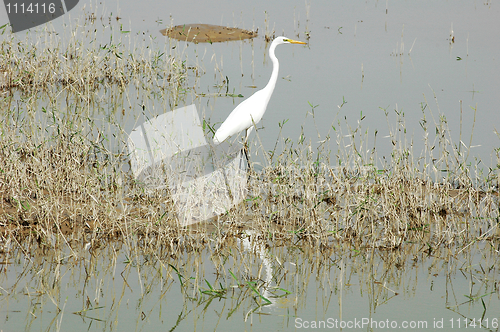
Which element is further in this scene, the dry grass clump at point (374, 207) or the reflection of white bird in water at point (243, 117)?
the reflection of white bird in water at point (243, 117)

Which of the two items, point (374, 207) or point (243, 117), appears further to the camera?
point (243, 117)

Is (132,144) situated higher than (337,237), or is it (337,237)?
(132,144)

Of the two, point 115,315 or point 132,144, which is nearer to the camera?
point 115,315

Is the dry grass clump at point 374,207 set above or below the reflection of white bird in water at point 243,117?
below

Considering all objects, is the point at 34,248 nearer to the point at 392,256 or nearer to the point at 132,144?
the point at 132,144

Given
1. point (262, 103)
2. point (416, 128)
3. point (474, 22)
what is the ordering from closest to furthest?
point (262, 103)
point (416, 128)
point (474, 22)

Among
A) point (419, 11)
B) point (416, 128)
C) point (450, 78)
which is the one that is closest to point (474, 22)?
point (419, 11)

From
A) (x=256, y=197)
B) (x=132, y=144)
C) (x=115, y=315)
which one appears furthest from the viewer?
(x=132, y=144)

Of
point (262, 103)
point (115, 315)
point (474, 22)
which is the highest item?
point (474, 22)

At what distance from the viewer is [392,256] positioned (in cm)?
413

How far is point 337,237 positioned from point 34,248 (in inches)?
86.4

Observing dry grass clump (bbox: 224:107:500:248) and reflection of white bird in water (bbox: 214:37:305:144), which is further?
reflection of white bird in water (bbox: 214:37:305:144)

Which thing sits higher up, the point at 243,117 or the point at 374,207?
the point at 243,117

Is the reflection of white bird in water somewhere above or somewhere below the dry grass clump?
above
